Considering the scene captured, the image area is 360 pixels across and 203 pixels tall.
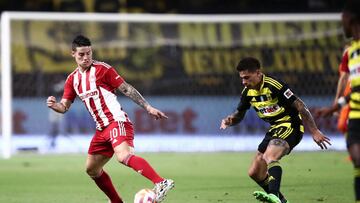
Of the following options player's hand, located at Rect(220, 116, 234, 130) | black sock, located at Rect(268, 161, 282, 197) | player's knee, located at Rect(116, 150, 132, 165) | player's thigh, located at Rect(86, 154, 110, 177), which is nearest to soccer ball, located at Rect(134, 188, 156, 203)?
player's knee, located at Rect(116, 150, 132, 165)

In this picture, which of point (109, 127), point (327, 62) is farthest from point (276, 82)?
point (327, 62)

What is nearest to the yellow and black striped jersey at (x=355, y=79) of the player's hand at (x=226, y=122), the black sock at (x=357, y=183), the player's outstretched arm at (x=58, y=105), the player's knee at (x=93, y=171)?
the black sock at (x=357, y=183)

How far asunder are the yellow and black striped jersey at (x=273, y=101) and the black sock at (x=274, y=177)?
0.62m

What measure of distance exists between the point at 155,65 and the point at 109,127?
42.8ft

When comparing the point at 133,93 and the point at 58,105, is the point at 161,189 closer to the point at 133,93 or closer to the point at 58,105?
the point at 133,93

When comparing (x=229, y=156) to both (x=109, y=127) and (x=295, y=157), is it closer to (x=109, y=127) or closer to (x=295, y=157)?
(x=295, y=157)

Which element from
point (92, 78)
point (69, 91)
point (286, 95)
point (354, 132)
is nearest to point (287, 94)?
point (286, 95)

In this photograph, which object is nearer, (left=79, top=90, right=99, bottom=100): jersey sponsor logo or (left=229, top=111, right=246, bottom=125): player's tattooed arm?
(left=79, top=90, right=99, bottom=100): jersey sponsor logo

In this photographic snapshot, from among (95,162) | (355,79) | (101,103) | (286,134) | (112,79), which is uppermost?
(355,79)

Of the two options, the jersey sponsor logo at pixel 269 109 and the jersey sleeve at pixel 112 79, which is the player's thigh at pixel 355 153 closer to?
the jersey sponsor logo at pixel 269 109

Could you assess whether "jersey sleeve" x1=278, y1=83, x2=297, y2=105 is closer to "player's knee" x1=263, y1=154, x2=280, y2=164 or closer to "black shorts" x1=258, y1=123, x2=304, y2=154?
"black shorts" x1=258, y1=123, x2=304, y2=154

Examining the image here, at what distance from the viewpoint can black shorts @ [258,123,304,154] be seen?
29.8ft

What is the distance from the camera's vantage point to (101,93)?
8.98 meters

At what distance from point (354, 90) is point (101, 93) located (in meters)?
2.95
